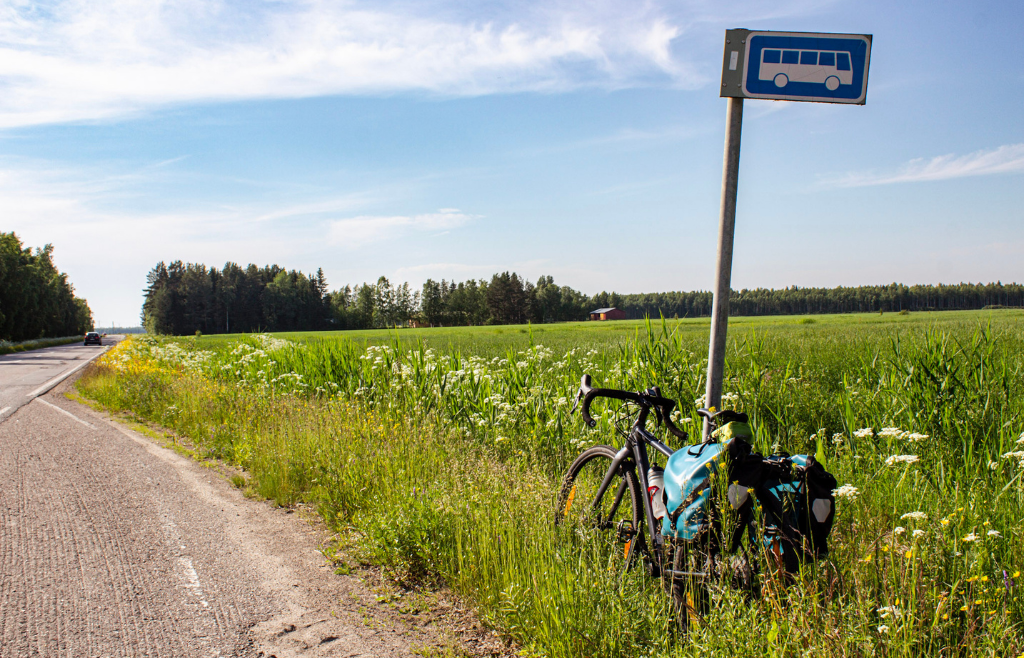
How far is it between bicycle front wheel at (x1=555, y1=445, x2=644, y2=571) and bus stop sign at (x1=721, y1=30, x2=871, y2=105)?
7.48ft

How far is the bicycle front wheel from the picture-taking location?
3.15m

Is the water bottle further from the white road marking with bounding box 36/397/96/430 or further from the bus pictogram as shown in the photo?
the white road marking with bounding box 36/397/96/430

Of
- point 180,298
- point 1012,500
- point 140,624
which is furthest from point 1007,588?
point 180,298

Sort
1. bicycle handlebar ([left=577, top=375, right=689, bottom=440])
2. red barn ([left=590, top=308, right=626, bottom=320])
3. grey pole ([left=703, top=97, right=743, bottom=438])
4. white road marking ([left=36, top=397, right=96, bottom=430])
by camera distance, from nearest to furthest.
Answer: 1. bicycle handlebar ([left=577, top=375, right=689, bottom=440])
2. grey pole ([left=703, top=97, right=743, bottom=438])
3. white road marking ([left=36, top=397, right=96, bottom=430])
4. red barn ([left=590, top=308, right=626, bottom=320])

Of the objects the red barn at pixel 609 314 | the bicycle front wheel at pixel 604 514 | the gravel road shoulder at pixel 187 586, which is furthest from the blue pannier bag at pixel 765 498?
the red barn at pixel 609 314

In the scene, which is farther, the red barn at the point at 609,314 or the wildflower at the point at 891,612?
the red barn at the point at 609,314

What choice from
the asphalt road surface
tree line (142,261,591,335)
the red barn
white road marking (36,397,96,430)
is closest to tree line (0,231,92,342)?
tree line (142,261,591,335)

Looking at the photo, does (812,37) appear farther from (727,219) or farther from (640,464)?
(640,464)

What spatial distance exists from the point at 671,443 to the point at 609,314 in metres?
136

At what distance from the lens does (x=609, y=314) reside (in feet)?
457

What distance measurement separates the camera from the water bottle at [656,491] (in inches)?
110

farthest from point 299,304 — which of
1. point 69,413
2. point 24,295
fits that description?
point 69,413

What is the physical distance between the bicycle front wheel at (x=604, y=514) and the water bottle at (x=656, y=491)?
0.65 feet

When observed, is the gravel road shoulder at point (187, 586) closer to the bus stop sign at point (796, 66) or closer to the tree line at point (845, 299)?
the bus stop sign at point (796, 66)
